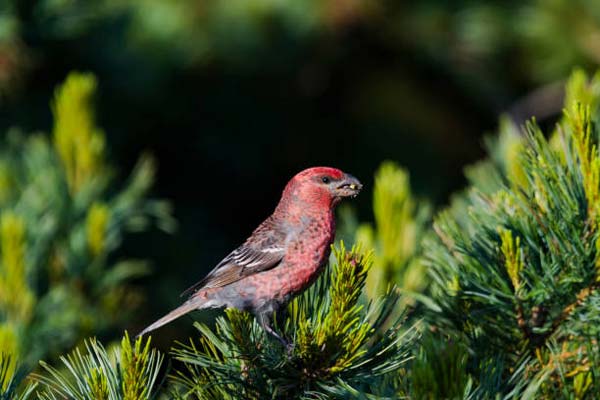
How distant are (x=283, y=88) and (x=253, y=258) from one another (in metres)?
2.46

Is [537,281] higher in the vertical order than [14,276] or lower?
higher

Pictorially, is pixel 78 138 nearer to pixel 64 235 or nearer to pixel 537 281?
pixel 64 235

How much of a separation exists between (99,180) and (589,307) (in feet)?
6.39

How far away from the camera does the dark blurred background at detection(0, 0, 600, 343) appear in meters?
4.41

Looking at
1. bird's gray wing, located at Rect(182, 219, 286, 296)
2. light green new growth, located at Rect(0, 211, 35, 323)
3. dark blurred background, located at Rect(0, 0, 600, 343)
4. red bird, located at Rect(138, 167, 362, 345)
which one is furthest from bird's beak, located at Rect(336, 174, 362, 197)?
dark blurred background, located at Rect(0, 0, 600, 343)

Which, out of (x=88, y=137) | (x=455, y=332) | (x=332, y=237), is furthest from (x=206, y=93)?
(x=455, y=332)

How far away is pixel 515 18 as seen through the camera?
4.82 m

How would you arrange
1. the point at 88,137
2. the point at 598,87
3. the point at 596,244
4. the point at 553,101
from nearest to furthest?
the point at 596,244 < the point at 598,87 < the point at 88,137 < the point at 553,101

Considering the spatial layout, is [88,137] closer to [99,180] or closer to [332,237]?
[99,180]

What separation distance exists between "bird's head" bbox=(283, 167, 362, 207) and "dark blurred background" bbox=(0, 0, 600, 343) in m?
1.71

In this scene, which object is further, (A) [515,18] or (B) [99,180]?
(A) [515,18]

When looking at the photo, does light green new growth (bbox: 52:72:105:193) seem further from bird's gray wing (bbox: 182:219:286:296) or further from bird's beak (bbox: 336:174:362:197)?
bird's beak (bbox: 336:174:362:197)

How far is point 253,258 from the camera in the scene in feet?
8.75

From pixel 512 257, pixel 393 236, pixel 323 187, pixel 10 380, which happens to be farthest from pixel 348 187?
pixel 10 380
